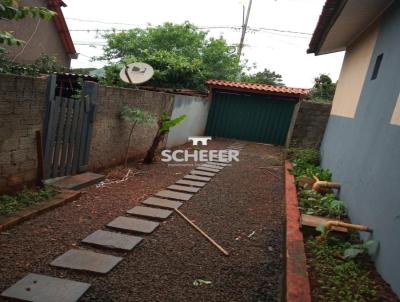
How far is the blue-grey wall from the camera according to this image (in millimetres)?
3057

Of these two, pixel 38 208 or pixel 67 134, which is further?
pixel 67 134

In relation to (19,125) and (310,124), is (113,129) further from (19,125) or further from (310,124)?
(310,124)

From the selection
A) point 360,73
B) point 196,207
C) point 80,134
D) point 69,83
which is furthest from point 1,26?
point 360,73

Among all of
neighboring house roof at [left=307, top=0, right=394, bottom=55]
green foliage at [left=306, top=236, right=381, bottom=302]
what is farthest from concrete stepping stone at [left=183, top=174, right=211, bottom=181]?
neighboring house roof at [left=307, top=0, right=394, bottom=55]

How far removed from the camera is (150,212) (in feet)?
15.8

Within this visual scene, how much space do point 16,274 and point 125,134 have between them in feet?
15.7

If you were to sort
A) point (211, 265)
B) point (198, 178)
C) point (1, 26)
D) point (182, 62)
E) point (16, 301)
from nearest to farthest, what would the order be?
point (16, 301)
point (211, 265)
point (198, 178)
point (1, 26)
point (182, 62)

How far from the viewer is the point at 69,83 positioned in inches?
349

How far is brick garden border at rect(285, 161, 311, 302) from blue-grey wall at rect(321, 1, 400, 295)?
27.9 inches

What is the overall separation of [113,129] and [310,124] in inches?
263

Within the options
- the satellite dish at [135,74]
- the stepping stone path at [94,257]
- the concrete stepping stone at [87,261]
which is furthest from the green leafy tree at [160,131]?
the concrete stepping stone at [87,261]

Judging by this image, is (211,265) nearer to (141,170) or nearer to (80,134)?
(80,134)

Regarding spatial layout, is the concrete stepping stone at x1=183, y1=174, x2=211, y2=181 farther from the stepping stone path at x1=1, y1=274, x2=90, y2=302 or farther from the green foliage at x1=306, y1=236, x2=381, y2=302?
the stepping stone path at x1=1, y1=274, x2=90, y2=302

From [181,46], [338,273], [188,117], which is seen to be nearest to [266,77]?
[181,46]
